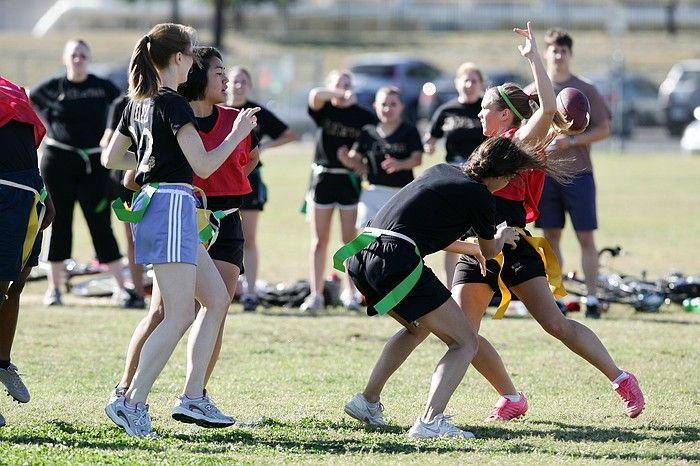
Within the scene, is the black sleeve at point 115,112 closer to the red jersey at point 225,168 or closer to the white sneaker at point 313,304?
the white sneaker at point 313,304

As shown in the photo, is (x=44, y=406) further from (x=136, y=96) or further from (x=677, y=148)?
(x=677, y=148)

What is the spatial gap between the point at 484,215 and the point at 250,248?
17.5 ft

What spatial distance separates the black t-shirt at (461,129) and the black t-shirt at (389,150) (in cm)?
27

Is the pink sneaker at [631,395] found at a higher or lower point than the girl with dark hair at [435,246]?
lower

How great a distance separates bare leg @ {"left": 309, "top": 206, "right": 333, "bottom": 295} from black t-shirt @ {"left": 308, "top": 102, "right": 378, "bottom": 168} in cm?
45

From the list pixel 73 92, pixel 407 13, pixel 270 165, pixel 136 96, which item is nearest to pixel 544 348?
pixel 136 96

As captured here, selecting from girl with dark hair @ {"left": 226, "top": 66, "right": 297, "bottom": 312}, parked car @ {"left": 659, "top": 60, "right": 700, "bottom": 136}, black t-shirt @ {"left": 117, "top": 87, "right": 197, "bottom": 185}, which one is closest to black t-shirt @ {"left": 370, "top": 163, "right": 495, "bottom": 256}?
black t-shirt @ {"left": 117, "top": 87, "right": 197, "bottom": 185}

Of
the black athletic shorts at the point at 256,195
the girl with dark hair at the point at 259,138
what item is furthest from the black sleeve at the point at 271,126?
the black athletic shorts at the point at 256,195

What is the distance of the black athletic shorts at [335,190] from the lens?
11.5 metres

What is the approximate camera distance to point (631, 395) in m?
6.84

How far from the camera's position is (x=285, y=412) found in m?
7.10

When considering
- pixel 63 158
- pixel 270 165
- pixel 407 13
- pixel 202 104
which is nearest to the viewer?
pixel 202 104

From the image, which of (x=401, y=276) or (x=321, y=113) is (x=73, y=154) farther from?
(x=401, y=276)

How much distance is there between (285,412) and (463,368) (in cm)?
129
